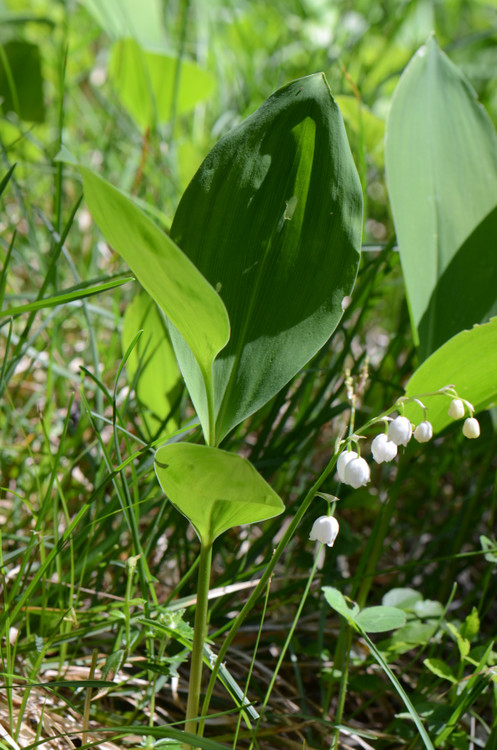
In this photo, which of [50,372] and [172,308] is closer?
[172,308]

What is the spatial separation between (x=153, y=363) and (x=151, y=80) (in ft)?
3.62

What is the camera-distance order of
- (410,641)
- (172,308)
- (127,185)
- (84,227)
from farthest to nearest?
(84,227) < (127,185) < (410,641) < (172,308)

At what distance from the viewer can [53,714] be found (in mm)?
778

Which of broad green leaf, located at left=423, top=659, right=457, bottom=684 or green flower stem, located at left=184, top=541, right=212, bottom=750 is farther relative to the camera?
broad green leaf, located at left=423, top=659, right=457, bottom=684

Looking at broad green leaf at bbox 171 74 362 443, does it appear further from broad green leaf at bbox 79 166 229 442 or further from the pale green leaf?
the pale green leaf

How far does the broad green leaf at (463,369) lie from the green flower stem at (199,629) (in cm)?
25

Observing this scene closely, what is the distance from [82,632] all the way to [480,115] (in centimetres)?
84

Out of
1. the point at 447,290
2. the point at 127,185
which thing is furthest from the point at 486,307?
the point at 127,185

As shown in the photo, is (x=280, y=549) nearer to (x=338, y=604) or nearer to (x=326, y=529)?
(x=326, y=529)

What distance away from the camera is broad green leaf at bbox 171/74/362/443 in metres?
0.68

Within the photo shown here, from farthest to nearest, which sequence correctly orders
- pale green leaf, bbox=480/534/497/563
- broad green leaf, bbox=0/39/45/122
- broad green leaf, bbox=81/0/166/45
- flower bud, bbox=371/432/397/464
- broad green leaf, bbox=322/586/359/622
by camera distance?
broad green leaf, bbox=81/0/166/45 → broad green leaf, bbox=0/39/45/122 → pale green leaf, bbox=480/534/497/563 → broad green leaf, bbox=322/586/359/622 → flower bud, bbox=371/432/397/464

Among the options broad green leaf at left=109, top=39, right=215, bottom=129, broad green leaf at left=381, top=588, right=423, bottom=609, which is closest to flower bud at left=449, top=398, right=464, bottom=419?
broad green leaf at left=381, top=588, right=423, bottom=609

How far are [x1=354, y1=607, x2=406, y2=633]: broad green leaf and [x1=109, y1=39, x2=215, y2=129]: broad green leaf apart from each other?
132 centimetres

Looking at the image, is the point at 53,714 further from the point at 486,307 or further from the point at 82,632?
the point at 486,307
